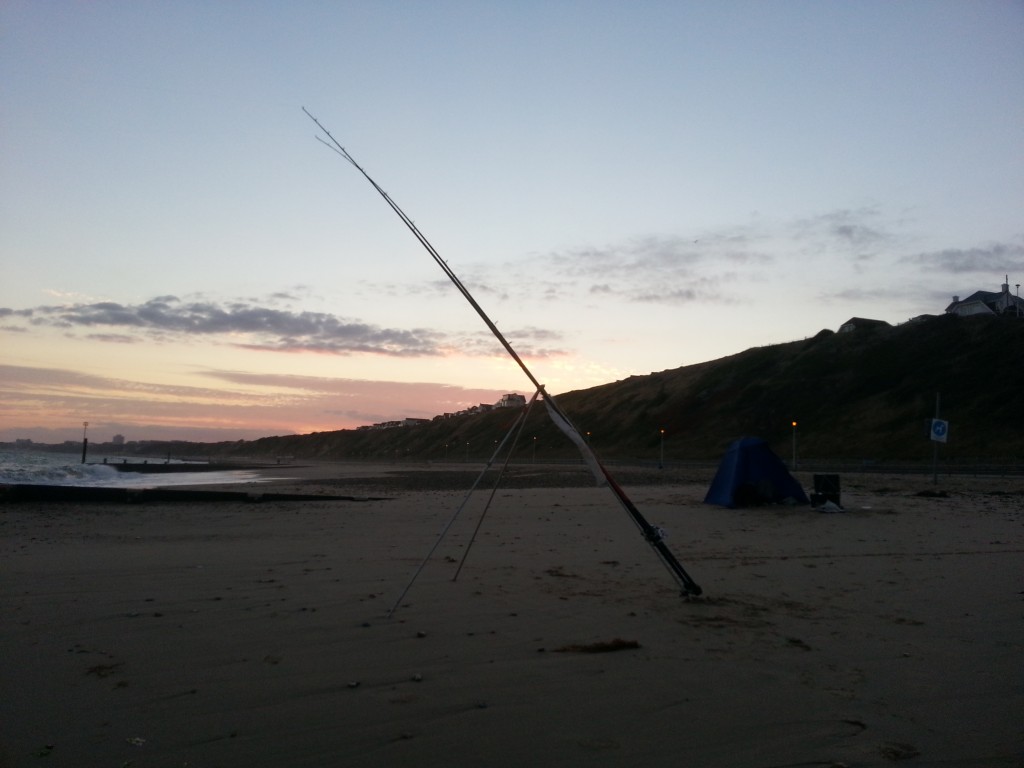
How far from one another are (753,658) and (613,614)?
139cm

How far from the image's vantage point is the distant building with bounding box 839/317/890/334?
92.9m

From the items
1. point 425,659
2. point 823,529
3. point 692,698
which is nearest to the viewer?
point 692,698

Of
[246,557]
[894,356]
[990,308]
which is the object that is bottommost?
[246,557]

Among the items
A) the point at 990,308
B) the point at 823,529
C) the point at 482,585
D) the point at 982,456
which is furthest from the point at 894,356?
the point at 482,585

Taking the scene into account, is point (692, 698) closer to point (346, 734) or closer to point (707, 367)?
point (346, 734)

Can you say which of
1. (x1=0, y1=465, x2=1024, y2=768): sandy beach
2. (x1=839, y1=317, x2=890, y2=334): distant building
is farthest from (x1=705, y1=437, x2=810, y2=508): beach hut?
(x1=839, y1=317, x2=890, y2=334): distant building

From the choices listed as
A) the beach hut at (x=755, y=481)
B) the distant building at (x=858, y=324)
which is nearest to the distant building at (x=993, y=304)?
the distant building at (x=858, y=324)

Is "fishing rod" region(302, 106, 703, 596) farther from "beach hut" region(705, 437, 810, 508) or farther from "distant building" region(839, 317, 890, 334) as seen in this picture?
"distant building" region(839, 317, 890, 334)

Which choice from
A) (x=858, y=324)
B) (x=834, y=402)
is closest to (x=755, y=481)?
(x=834, y=402)

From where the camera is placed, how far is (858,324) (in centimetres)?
9838

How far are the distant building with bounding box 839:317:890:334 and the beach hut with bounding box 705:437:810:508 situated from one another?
278ft

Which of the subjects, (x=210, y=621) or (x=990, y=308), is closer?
(x=210, y=621)

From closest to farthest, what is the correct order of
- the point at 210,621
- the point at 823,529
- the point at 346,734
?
1. the point at 346,734
2. the point at 210,621
3. the point at 823,529

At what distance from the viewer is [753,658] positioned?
4715mm
